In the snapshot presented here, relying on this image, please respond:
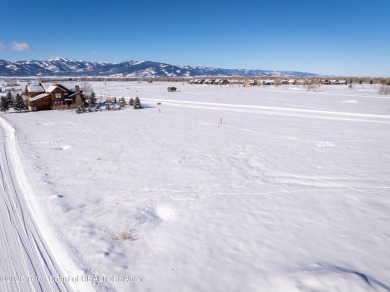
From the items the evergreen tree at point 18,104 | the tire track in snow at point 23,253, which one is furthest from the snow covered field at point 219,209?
the evergreen tree at point 18,104

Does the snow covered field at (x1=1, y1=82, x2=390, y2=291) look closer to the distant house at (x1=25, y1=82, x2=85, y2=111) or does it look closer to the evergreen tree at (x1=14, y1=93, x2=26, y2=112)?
the distant house at (x1=25, y1=82, x2=85, y2=111)

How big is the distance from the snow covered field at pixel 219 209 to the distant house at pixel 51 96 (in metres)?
26.7

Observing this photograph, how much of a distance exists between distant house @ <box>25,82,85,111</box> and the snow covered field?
26.7 m

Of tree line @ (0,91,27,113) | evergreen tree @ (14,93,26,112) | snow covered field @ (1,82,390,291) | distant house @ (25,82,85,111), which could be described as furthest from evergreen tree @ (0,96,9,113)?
snow covered field @ (1,82,390,291)

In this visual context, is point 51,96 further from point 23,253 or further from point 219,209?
point 219,209

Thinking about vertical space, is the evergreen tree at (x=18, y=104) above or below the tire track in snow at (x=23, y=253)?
above

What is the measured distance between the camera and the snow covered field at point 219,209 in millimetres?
7246

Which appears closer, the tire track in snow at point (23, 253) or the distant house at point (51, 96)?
the tire track in snow at point (23, 253)

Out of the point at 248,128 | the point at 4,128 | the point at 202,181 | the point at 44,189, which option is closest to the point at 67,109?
the point at 4,128

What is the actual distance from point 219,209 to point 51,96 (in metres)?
46.4

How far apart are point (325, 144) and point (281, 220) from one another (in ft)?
44.0

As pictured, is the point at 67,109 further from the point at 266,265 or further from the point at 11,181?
the point at 266,265

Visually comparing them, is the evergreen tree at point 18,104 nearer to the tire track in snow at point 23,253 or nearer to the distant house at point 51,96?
the distant house at point 51,96

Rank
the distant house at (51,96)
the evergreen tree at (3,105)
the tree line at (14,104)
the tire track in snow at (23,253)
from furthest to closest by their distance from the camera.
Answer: the distant house at (51,96), the tree line at (14,104), the evergreen tree at (3,105), the tire track in snow at (23,253)
